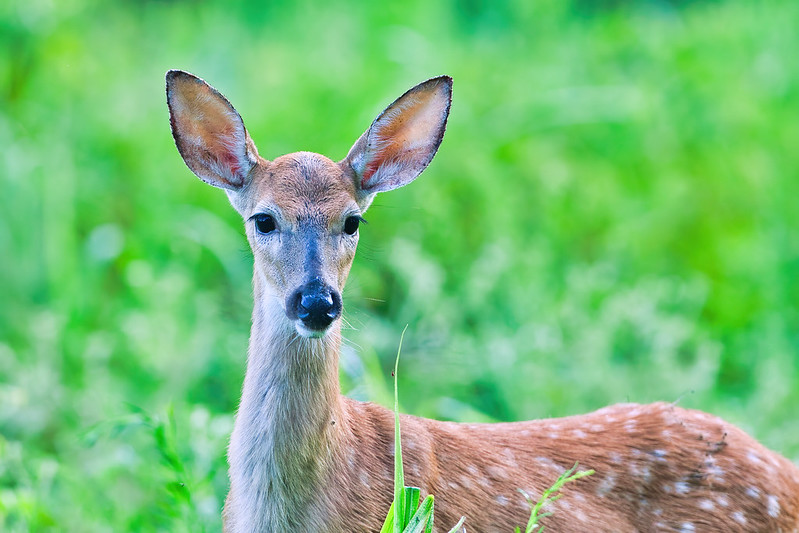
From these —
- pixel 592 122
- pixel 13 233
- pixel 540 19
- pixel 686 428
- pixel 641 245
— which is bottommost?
pixel 686 428

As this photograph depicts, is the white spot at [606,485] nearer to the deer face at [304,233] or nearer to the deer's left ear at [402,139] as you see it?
the deer face at [304,233]

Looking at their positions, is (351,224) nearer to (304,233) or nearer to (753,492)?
(304,233)

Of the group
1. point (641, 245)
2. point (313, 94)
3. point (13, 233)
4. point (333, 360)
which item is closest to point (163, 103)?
point (313, 94)

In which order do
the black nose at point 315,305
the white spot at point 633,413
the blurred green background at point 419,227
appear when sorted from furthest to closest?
the blurred green background at point 419,227
the white spot at point 633,413
the black nose at point 315,305

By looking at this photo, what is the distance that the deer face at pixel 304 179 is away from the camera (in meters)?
3.53

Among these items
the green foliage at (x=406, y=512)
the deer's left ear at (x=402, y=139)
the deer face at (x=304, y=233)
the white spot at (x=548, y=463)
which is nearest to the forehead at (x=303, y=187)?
the deer face at (x=304, y=233)

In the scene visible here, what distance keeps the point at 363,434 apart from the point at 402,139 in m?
1.02

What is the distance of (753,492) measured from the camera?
3.89m

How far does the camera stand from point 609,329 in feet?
20.0

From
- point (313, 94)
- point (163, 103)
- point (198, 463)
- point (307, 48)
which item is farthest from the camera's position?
point (307, 48)

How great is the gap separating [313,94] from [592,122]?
204cm

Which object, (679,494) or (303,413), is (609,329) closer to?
(679,494)

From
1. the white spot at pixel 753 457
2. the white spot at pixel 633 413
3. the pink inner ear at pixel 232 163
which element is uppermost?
the pink inner ear at pixel 232 163

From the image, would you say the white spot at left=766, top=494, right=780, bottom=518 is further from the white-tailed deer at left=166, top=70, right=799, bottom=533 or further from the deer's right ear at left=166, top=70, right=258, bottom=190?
the deer's right ear at left=166, top=70, right=258, bottom=190
